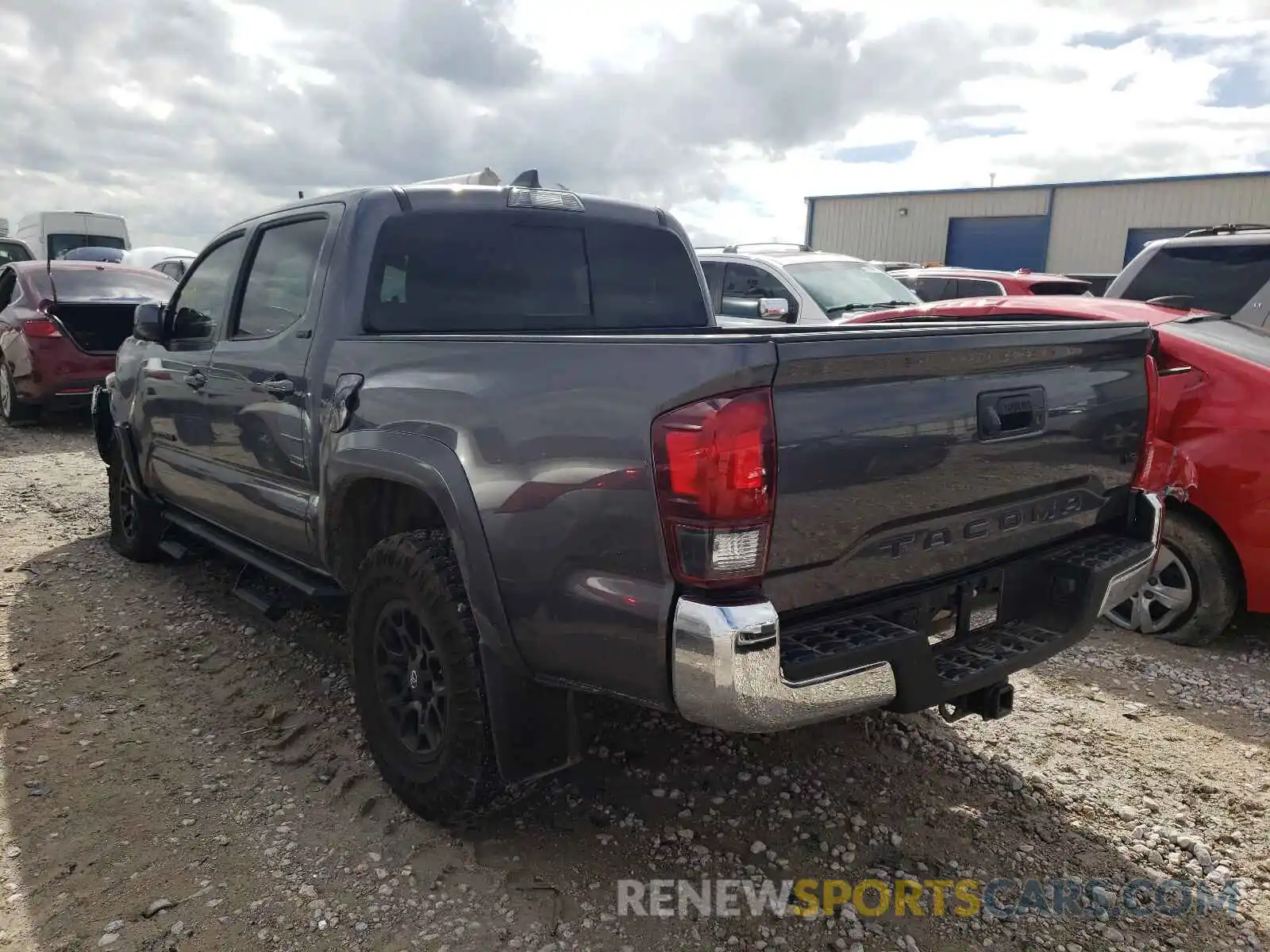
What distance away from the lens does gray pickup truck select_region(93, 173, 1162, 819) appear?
6.70ft

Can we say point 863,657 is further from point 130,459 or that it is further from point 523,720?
point 130,459

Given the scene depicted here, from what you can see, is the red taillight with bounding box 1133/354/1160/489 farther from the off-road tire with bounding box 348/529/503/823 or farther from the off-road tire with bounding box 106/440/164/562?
A: the off-road tire with bounding box 106/440/164/562

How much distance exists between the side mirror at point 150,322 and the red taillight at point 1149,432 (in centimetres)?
413

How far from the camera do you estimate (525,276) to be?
3557 mm

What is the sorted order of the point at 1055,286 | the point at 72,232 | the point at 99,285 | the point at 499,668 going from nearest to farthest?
the point at 499,668, the point at 99,285, the point at 1055,286, the point at 72,232

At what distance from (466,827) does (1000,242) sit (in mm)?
26814

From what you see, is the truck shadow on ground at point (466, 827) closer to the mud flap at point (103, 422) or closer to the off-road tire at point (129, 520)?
the off-road tire at point (129, 520)

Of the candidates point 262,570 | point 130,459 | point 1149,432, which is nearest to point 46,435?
point 130,459

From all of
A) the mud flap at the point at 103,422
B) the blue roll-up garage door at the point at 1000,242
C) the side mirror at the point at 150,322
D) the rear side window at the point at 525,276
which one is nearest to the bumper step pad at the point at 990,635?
the rear side window at the point at 525,276

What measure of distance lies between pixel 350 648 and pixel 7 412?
27.6 ft

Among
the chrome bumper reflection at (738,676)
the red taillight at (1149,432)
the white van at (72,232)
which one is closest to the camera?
the chrome bumper reflection at (738,676)

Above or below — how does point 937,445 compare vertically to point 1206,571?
above

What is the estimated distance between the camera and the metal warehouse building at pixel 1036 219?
2281cm

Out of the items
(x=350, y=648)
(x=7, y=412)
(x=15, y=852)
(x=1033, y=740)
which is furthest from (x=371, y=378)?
(x=7, y=412)
